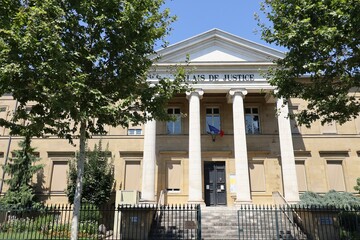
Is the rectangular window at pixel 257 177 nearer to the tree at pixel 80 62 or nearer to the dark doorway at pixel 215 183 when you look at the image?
the dark doorway at pixel 215 183

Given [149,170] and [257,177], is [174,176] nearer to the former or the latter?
[149,170]

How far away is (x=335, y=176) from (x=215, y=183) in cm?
891

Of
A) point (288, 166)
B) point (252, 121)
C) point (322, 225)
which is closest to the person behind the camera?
point (322, 225)

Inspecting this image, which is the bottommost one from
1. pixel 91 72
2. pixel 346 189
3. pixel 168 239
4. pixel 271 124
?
pixel 168 239

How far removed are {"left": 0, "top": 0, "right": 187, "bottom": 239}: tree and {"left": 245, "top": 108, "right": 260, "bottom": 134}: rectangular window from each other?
44.9ft

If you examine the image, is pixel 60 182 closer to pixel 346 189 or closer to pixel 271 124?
pixel 271 124

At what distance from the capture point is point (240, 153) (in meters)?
20.3

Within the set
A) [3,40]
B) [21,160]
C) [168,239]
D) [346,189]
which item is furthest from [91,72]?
[346,189]

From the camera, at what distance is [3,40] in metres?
9.63

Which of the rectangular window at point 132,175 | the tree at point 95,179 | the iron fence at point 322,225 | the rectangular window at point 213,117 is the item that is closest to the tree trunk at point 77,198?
the iron fence at point 322,225

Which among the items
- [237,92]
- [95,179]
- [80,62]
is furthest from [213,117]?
[80,62]

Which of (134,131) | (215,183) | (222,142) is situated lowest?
(215,183)

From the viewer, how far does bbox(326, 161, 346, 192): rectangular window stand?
23219 mm

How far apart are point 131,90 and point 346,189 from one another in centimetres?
1912
